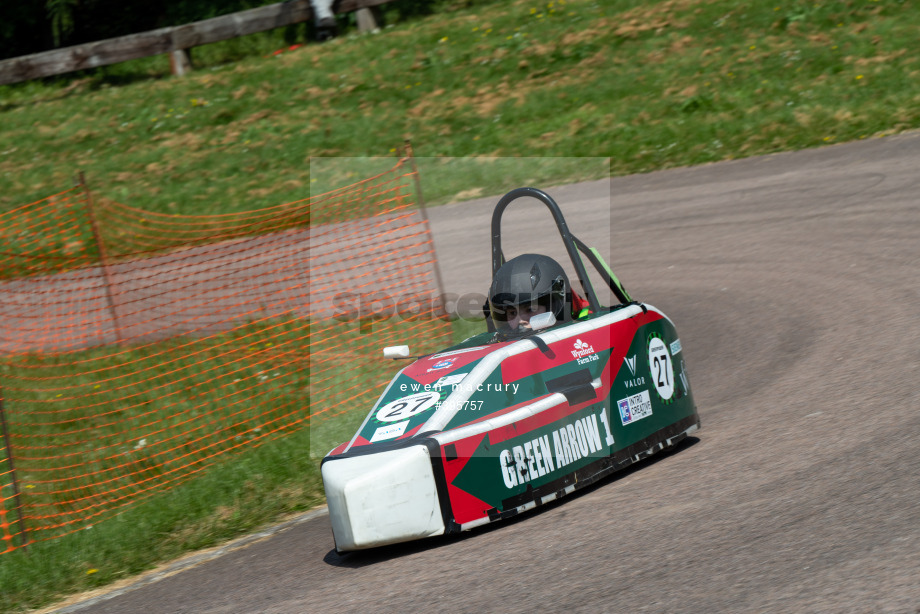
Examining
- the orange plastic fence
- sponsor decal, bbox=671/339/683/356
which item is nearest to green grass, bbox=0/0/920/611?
the orange plastic fence

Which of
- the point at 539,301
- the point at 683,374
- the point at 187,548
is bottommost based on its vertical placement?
the point at 187,548

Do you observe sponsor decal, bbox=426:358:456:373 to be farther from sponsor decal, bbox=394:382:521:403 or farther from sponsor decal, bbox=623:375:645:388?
sponsor decal, bbox=623:375:645:388

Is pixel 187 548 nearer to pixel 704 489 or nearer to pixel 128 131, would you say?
pixel 704 489

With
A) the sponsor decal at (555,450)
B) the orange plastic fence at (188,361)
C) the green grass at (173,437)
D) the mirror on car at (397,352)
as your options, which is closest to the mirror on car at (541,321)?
the sponsor decal at (555,450)

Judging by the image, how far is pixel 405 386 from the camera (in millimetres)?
6121

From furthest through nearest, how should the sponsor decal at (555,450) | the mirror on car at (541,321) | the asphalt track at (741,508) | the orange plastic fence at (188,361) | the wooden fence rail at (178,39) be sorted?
the wooden fence rail at (178,39) < the orange plastic fence at (188,361) < the mirror on car at (541,321) < the sponsor decal at (555,450) < the asphalt track at (741,508)

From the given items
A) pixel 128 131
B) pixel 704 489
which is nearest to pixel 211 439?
pixel 704 489

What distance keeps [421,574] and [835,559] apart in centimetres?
197

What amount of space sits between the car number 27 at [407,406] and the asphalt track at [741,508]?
0.72 m

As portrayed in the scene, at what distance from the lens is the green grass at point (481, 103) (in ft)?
50.6

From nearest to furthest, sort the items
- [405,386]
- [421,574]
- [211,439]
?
[421,574] < [405,386] < [211,439]

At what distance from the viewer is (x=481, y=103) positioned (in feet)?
61.4

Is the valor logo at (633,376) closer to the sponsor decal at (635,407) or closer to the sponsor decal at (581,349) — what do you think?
the sponsor decal at (635,407)

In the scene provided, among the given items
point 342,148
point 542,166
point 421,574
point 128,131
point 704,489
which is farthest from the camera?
point 128,131
